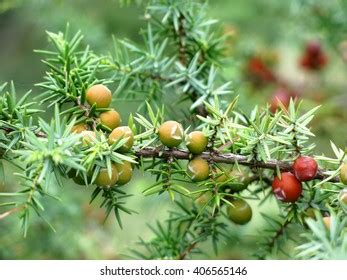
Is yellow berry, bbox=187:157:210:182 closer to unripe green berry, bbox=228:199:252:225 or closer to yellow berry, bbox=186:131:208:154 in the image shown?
yellow berry, bbox=186:131:208:154

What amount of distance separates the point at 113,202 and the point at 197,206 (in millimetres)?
260

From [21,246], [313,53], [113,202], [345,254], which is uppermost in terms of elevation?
[313,53]

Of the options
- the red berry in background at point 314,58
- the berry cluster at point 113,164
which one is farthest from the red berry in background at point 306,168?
the red berry in background at point 314,58

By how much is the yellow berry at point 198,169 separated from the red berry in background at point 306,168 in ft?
0.43

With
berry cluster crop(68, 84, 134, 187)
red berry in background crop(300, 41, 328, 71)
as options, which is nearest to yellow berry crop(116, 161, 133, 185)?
berry cluster crop(68, 84, 134, 187)

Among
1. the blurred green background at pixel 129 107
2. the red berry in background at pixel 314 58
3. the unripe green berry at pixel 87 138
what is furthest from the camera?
the red berry in background at pixel 314 58

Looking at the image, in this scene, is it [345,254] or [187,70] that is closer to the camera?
[345,254]

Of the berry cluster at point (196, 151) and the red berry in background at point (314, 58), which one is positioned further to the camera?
the red berry in background at point (314, 58)

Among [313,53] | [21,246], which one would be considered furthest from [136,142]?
[313,53]

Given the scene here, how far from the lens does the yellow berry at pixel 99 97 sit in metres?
0.89

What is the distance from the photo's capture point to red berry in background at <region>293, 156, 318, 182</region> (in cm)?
84

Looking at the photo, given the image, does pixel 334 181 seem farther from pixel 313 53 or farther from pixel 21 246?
pixel 313 53

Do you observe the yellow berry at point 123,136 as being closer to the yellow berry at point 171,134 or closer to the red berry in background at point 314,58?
the yellow berry at point 171,134
